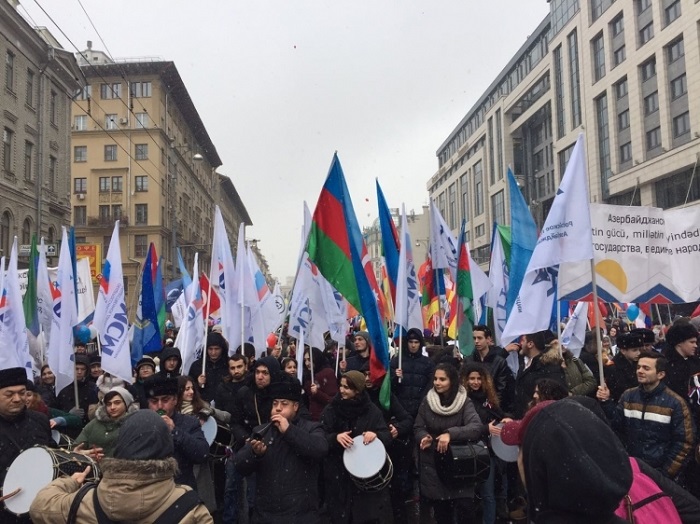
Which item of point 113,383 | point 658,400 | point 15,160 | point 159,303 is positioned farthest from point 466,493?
point 15,160

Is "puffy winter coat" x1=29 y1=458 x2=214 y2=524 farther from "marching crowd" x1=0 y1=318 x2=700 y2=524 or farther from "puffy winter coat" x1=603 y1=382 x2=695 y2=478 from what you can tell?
"puffy winter coat" x1=603 y1=382 x2=695 y2=478

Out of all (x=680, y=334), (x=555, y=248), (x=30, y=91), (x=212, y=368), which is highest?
(x=30, y=91)

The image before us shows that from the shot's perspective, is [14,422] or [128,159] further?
[128,159]

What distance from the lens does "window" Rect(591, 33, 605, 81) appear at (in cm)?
4141

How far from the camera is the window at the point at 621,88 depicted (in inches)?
1533

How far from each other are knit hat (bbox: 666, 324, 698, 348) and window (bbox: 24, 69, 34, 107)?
1296 inches

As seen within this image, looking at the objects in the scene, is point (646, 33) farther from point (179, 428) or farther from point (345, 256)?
point (179, 428)

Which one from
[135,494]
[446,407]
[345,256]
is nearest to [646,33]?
[345,256]

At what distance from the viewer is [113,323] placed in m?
6.86

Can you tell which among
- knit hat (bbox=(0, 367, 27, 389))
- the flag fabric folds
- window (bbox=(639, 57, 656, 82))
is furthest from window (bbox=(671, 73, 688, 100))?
knit hat (bbox=(0, 367, 27, 389))

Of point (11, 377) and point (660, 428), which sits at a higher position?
point (11, 377)

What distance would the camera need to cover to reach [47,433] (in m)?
4.41

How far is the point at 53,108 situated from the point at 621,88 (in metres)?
34.2

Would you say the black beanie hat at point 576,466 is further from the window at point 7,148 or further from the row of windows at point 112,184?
the row of windows at point 112,184
